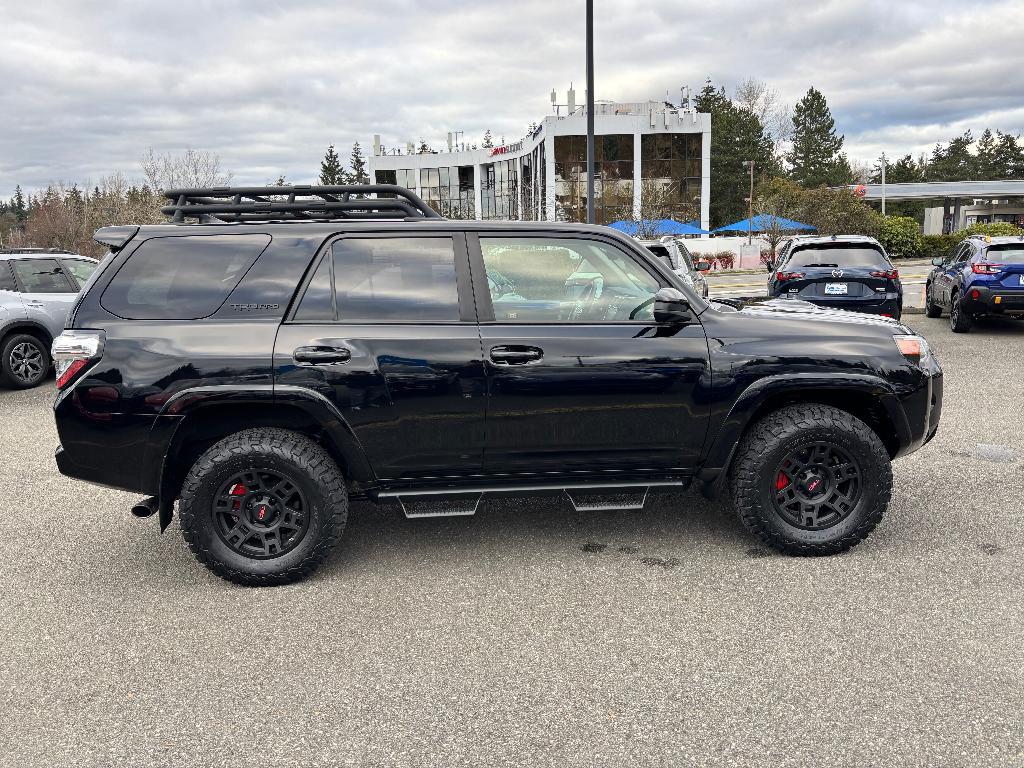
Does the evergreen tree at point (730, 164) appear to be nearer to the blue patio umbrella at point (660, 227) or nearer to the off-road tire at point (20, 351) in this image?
the blue patio umbrella at point (660, 227)

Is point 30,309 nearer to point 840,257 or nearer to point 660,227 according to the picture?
point 840,257

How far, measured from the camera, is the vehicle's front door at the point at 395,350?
3.87 meters

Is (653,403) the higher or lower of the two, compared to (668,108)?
lower

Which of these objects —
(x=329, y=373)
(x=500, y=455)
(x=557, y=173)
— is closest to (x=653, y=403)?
(x=500, y=455)

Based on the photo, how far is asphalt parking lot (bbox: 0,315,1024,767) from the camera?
2.73 metres

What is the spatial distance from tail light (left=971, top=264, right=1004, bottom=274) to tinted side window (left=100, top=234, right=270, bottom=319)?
11.5 metres

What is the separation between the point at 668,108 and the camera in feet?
157

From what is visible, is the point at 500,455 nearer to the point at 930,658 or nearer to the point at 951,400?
the point at 930,658

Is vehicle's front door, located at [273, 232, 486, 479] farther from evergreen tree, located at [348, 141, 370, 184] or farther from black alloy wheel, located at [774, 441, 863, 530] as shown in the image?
evergreen tree, located at [348, 141, 370, 184]

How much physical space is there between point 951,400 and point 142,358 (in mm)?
7452

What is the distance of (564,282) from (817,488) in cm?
174

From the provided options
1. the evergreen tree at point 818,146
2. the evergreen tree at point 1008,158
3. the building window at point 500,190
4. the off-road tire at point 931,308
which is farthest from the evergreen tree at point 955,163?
the off-road tire at point 931,308

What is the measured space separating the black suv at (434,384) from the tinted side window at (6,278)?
7165 millimetres

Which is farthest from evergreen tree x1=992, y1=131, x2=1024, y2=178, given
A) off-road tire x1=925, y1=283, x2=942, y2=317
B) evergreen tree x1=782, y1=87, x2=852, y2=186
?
off-road tire x1=925, y1=283, x2=942, y2=317
